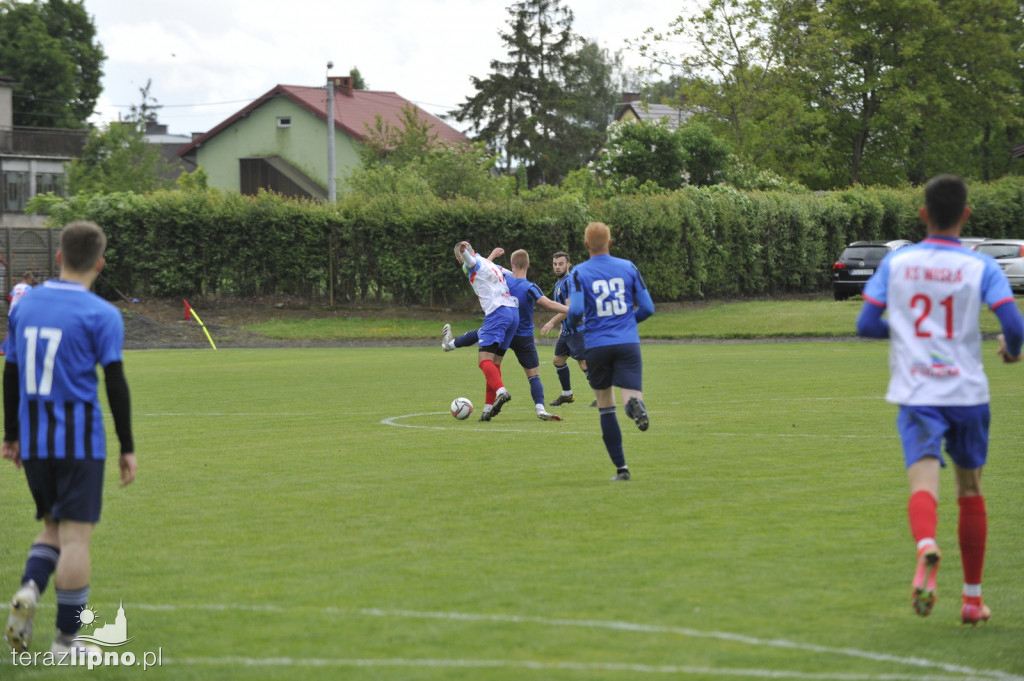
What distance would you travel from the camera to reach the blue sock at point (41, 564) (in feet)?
17.1

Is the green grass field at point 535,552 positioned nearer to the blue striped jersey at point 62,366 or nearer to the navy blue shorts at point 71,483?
the navy blue shorts at point 71,483

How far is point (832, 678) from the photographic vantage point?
4.67m

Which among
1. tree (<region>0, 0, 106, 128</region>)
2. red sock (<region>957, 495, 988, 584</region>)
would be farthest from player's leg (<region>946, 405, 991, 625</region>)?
tree (<region>0, 0, 106, 128</region>)

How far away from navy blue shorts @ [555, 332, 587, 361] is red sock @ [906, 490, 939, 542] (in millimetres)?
10067

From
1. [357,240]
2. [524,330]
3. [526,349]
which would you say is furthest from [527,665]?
[357,240]

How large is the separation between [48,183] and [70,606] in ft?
214

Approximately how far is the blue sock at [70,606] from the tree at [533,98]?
201 ft

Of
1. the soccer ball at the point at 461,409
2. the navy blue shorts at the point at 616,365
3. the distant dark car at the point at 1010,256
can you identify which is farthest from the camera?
the distant dark car at the point at 1010,256

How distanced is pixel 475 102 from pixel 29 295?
61.5 meters

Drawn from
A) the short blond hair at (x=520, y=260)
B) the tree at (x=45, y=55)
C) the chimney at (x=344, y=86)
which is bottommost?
the short blond hair at (x=520, y=260)

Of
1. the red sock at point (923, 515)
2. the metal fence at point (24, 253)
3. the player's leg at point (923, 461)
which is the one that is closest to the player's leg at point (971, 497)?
the player's leg at point (923, 461)

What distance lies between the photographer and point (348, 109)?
64125 millimetres

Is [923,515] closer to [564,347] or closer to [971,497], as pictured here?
[971,497]

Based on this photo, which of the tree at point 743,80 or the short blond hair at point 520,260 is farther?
the tree at point 743,80
